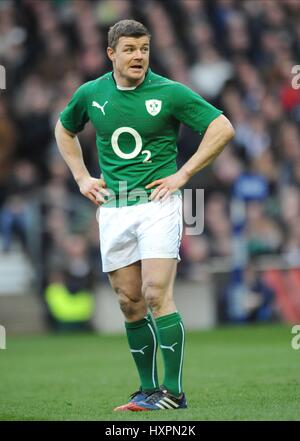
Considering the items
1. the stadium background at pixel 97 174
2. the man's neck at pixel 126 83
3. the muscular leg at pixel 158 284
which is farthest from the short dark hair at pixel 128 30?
the stadium background at pixel 97 174

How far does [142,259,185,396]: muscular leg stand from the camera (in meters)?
7.48

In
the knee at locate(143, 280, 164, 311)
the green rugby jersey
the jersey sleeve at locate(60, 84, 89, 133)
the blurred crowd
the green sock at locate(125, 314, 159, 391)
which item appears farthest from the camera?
the blurred crowd

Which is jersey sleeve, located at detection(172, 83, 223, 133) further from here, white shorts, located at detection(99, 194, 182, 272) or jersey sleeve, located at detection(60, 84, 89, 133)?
jersey sleeve, located at detection(60, 84, 89, 133)

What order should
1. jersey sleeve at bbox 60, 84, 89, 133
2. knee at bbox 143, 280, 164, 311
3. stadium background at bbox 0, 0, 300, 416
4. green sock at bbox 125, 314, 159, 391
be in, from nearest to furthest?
1. knee at bbox 143, 280, 164, 311
2. green sock at bbox 125, 314, 159, 391
3. jersey sleeve at bbox 60, 84, 89, 133
4. stadium background at bbox 0, 0, 300, 416

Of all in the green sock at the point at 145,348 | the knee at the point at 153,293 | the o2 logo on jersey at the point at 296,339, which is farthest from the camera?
the o2 logo on jersey at the point at 296,339

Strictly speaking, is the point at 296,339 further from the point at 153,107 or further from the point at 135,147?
the point at 153,107

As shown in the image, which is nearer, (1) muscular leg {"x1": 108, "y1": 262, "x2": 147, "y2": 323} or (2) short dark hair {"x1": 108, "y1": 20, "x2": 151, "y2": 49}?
(2) short dark hair {"x1": 108, "y1": 20, "x2": 151, "y2": 49}

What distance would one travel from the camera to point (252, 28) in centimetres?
2022

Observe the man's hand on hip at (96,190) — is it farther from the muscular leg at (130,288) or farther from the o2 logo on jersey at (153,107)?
the o2 logo on jersey at (153,107)

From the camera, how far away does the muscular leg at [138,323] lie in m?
7.73

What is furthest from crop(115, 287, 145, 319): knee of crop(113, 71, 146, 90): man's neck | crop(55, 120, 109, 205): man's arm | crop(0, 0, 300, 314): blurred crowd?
crop(0, 0, 300, 314): blurred crowd

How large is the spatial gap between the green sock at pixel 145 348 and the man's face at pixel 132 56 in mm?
1572

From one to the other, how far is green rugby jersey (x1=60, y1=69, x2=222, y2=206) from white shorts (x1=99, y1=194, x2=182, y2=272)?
0.09 meters

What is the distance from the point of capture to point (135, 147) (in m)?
7.67
